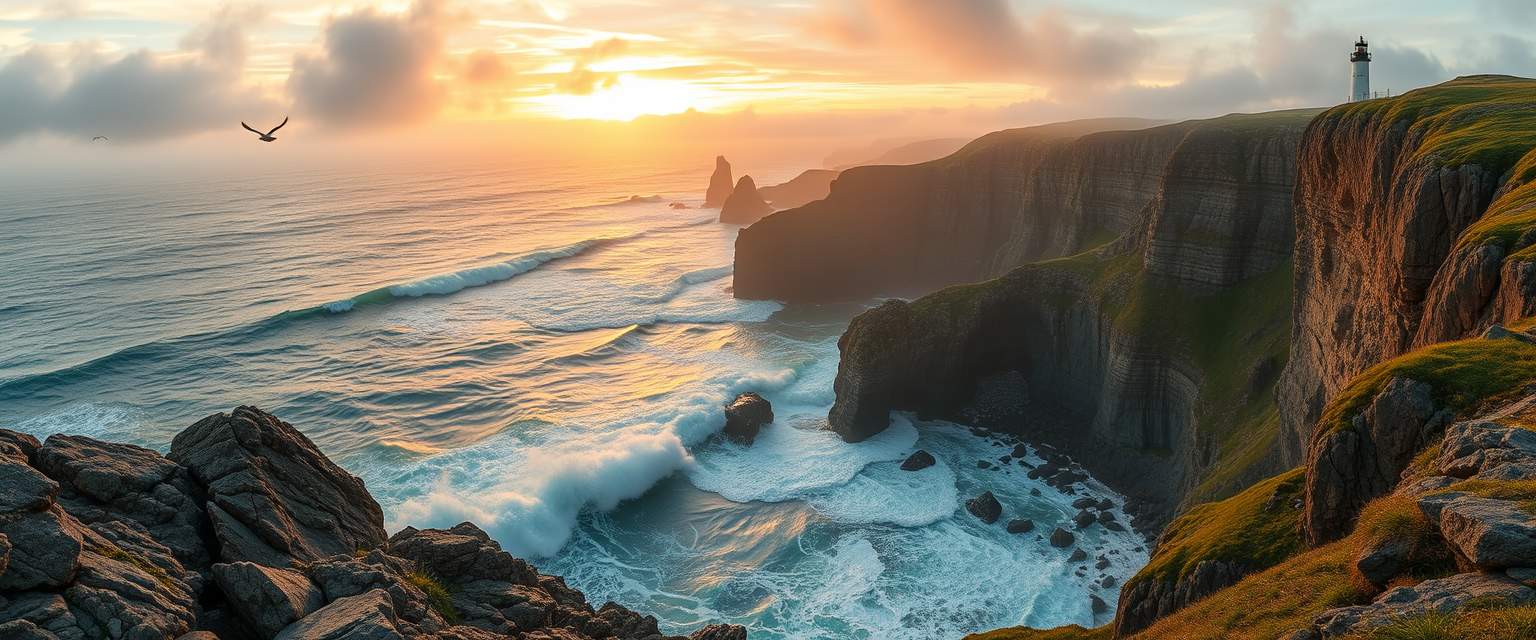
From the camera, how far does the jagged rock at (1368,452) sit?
15.6 meters

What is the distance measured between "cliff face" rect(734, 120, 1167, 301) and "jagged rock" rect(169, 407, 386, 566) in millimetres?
71297

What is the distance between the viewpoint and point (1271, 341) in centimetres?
4403

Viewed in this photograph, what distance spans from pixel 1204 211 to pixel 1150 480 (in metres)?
17.2

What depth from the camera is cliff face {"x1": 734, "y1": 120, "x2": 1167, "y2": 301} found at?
85.8 m

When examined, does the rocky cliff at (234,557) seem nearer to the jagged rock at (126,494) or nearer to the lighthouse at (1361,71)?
the jagged rock at (126,494)

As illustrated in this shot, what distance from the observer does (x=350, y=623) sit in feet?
43.7

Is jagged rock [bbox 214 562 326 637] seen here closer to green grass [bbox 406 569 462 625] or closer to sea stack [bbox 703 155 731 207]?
green grass [bbox 406 569 462 625]

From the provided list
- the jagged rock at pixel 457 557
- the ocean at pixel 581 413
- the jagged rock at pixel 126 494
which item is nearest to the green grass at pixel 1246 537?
the ocean at pixel 581 413

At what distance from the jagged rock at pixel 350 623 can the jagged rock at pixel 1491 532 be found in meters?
15.6

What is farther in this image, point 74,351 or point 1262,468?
point 74,351

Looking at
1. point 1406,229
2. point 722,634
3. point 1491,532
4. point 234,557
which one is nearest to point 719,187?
point 722,634

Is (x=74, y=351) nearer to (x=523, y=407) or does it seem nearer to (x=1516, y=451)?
(x=523, y=407)

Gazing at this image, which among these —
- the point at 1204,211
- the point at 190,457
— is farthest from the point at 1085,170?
the point at 190,457

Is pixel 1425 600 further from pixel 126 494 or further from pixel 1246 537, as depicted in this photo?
pixel 126 494
